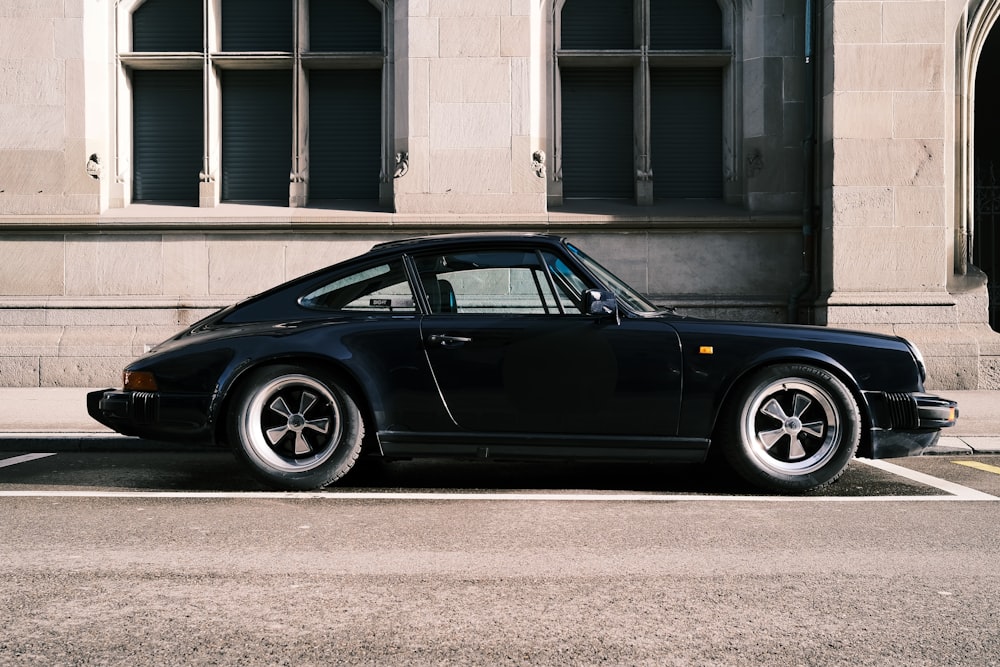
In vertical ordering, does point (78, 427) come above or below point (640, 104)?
below

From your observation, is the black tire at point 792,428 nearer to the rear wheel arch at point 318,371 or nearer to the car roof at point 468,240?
the car roof at point 468,240

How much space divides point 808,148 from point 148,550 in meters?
9.77

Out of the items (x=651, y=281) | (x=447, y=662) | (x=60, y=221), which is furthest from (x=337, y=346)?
(x=60, y=221)

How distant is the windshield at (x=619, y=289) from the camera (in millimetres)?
5895

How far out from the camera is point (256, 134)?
522 inches

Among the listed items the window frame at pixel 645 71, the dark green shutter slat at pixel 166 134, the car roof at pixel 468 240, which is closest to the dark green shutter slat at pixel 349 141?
the dark green shutter slat at pixel 166 134

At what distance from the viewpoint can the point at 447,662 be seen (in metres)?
2.91

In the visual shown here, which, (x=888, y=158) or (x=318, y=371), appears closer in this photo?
(x=318, y=371)

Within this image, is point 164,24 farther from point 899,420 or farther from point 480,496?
point 899,420

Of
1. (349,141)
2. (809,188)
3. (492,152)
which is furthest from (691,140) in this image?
(349,141)

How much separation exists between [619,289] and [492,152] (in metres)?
6.54

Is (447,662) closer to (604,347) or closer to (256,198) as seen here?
(604,347)

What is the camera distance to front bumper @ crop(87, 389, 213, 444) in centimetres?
576

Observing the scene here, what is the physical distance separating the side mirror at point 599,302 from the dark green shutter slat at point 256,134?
27.3 feet
